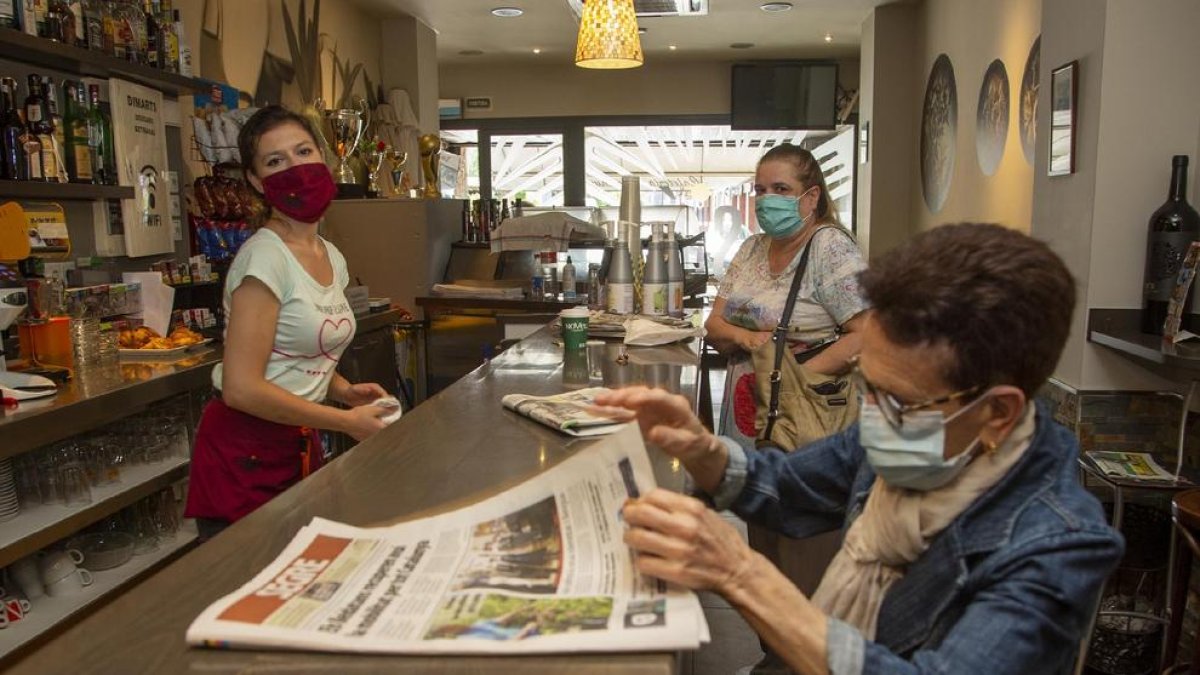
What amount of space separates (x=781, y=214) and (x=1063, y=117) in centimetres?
105

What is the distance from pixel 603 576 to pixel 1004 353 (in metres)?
0.49

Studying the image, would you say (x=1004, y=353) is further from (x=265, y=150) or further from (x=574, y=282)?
(x=574, y=282)

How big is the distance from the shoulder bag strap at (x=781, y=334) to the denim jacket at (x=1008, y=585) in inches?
51.2

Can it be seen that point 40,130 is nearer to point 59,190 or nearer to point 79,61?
point 59,190

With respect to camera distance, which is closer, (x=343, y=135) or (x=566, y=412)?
(x=566, y=412)

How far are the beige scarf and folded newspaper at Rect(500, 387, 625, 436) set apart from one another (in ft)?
1.75

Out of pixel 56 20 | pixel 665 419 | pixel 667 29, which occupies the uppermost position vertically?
pixel 667 29

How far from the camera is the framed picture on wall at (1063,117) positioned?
2.69m

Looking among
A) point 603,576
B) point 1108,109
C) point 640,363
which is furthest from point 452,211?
point 603,576

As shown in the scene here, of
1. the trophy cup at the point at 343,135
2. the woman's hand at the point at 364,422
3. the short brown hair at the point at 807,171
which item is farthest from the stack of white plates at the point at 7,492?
the trophy cup at the point at 343,135

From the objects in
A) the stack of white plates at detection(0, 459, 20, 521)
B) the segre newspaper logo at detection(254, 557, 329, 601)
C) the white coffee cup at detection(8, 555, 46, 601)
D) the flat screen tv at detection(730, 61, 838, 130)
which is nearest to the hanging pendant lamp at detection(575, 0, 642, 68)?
the stack of white plates at detection(0, 459, 20, 521)

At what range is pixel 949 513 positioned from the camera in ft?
3.11

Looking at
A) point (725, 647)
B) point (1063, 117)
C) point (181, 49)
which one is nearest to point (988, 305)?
point (725, 647)

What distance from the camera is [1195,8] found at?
2467 mm
